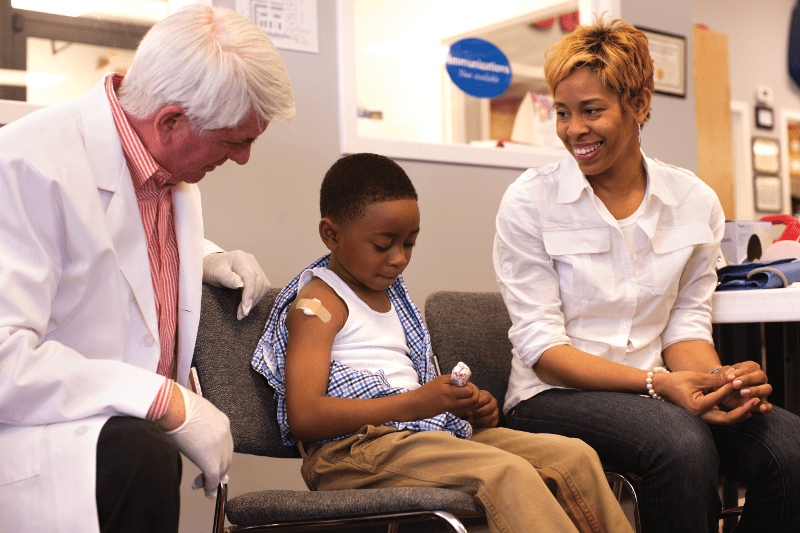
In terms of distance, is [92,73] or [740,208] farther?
[740,208]

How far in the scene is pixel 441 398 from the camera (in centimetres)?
139

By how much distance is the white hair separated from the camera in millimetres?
1268

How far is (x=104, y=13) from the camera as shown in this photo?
91.4 inches

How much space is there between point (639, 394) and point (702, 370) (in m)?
0.19

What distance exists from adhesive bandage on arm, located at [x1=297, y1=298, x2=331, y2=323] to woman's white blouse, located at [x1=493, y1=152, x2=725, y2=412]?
1.56 feet

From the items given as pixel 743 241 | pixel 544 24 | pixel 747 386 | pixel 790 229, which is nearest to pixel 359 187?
pixel 747 386

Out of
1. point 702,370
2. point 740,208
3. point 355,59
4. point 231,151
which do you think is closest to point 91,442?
point 231,151

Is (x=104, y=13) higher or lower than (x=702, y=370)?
higher

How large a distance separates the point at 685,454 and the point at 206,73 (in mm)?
1102

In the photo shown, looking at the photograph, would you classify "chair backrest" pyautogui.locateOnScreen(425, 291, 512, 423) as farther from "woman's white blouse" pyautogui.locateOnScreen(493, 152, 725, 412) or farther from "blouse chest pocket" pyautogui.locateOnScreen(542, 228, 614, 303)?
"blouse chest pocket" pyautogui.locateOnScreen(542, 228, 614, 303)

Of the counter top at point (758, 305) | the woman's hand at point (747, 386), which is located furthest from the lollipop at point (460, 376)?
the counter top at point (758, 305)

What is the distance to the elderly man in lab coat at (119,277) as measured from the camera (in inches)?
40.1

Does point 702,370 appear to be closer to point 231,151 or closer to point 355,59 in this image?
point 231,151

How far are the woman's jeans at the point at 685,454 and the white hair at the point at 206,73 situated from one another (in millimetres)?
891
